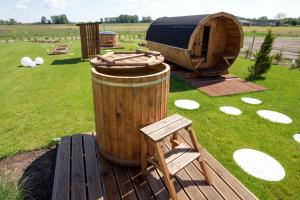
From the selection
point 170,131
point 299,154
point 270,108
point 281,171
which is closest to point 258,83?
point 270,108

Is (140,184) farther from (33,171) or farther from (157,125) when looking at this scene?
(33,171)

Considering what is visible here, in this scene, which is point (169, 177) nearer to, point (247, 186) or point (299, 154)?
point (247, 186)

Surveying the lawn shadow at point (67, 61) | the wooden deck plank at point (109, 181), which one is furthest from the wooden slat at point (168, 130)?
the lawn shadow at point (67, 61)

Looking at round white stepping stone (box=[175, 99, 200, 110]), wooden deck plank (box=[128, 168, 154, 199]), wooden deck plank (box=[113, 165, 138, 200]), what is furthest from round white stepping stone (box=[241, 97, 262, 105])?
wooden deck plank (box=[113, 165, 138, 200])

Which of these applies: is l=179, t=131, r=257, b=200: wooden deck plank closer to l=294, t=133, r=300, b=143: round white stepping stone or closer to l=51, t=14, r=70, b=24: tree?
l=294, t=133, r=300, b=143: round white stepping stone

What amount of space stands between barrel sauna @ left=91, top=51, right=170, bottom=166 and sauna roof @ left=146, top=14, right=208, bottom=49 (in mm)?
6078

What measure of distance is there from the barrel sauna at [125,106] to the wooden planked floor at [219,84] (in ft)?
17.1

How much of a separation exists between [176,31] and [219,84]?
345 centimetres

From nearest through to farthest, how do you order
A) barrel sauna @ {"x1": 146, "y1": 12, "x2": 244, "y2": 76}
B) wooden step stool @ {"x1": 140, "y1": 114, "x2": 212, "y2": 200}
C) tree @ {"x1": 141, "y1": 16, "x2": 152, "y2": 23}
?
wooden step stool @ {"x1": 140, "y1": 114, "x2": 212, "y2": 200}, barrel sauna @ {"x1": 146, "y1": 12, "x2": 244, "y2": 76}, tree @ {"x1": 141, "y1": 16, "x2": 152, "y2": 23}

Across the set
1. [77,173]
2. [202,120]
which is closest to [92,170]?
[77,173]

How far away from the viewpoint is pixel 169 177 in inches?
120

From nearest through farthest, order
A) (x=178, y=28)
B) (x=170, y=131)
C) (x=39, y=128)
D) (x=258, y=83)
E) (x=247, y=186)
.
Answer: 1. (x=170, y=131)
2. (x=247, y=186)
3. (x=39, y=128)
4. (x=258, y=83)
5. (x=178, y=28)

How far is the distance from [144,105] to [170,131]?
0.59 m

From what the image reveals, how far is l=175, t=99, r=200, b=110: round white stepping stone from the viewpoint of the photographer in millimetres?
7022
